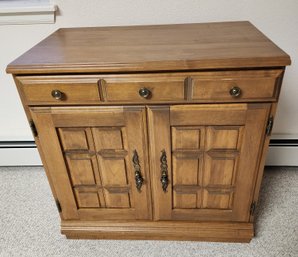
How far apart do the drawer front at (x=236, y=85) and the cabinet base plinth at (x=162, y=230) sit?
555 mm

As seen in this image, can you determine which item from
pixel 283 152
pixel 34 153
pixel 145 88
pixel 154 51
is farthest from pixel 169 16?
pixel 34 153

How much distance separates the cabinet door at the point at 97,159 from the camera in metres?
0.84

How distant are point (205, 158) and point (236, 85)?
0.27 metres

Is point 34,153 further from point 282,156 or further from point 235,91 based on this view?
point 282,156

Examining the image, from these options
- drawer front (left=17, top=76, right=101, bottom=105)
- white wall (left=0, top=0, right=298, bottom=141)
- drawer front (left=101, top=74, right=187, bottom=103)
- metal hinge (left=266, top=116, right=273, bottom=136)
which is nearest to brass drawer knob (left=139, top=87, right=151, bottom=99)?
drawer front (left=101, top=74, right=187, bottom=103)

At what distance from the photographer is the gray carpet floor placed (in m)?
1.08

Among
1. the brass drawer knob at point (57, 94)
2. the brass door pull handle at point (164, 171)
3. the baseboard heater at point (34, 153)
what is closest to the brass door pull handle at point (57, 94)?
the brass drawer knob at point (57, 94)

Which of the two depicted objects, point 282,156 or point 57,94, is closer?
point 57,94

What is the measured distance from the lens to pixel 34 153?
1462 mm

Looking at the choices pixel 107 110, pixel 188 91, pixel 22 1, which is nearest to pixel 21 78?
pixel 107 110

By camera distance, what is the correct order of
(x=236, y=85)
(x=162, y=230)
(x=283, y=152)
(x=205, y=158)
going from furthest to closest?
(x=283, y=152) < (x=162, y=230) < (x=205, y=158) < (x=236, y=85)

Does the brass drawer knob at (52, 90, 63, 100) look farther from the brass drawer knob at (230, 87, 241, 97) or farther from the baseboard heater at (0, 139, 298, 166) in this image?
the baseboard heater at (0, 139, 298, 166)

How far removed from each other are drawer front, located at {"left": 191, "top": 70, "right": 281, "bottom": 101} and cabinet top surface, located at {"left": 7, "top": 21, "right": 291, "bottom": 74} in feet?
0.10

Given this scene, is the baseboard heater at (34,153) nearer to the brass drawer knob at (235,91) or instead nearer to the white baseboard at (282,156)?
the white baseboard at (282,156)
